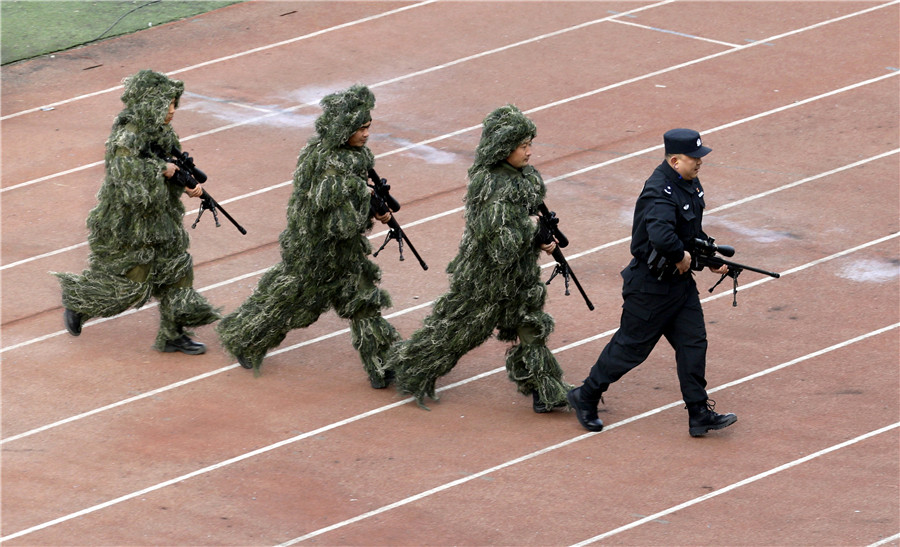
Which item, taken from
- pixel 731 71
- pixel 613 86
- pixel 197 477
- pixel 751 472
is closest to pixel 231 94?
pixel 613 86

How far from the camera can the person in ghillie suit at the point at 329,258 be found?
9.28m

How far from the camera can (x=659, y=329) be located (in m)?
8.93

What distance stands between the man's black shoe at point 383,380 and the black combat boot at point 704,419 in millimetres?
2195

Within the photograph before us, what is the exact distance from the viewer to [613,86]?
15.7 metres

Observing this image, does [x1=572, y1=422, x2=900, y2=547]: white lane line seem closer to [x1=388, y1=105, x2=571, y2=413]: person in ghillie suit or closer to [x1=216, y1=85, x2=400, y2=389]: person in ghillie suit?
[x1=388, y1=105, x2=571, y2=413]: person in ghillie suit

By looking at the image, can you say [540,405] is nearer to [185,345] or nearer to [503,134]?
[503,134]

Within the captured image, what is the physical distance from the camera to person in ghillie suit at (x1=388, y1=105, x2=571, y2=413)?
8875 mm

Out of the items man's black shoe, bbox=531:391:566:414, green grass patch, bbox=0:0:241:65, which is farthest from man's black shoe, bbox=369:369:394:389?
green grass patch, bbox=0:0:241:65

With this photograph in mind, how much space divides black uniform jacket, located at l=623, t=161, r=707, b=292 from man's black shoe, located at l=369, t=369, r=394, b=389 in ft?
6.72

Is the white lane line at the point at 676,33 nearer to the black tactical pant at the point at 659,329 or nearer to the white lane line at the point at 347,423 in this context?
the white lane line at the point at 347,423

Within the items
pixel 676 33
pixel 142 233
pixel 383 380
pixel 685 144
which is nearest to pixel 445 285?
pixel 383 380

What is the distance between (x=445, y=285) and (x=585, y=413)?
262 cm

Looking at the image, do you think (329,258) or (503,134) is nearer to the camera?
(503,134)

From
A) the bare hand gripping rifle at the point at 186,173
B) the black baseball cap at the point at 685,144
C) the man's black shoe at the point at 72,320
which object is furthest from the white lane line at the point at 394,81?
the black baseball cap at the point at 685,144
